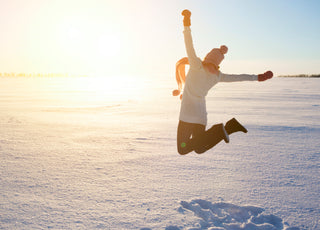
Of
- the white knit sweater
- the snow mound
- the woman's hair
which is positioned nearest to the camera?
the snow mound

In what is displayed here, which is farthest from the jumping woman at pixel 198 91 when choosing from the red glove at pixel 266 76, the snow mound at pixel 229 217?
the snow mound at pixel 229 217

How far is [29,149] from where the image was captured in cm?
509

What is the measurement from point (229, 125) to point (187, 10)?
1.32 metres

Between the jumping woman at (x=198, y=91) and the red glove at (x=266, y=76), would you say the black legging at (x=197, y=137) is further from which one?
A: the red glove at (x=266, y=76)

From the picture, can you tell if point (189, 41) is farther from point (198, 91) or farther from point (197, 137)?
point (197, 137)

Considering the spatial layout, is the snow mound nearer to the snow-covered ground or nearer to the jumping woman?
the snow-covered ground

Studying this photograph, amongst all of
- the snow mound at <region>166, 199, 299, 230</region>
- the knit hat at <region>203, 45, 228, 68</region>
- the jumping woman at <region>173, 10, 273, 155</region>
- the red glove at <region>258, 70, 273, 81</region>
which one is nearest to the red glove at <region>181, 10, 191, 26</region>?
the jumping woman at <region>173, 10, 273, 155</region>

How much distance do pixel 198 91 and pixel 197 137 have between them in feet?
1.68

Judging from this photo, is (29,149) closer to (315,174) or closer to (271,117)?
(315,174)

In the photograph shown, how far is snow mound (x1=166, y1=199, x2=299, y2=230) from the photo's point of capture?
2545mm

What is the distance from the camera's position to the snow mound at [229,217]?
8.35ft

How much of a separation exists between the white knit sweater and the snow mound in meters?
0.91

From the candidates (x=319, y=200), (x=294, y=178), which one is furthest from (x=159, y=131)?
(x=319, y=200)

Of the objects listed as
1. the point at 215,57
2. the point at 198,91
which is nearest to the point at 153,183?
the point at 198,91
